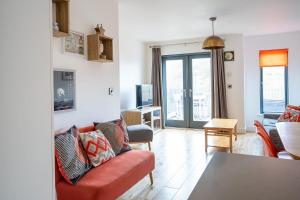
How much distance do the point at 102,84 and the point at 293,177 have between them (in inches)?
106

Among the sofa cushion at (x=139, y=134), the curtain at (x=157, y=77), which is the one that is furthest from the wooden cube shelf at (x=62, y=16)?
the curtain at (x=157, y=77)

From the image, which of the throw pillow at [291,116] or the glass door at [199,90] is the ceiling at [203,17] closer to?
the glass door at [199,90]

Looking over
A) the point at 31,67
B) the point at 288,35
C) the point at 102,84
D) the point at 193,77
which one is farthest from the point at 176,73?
the point at 31,67

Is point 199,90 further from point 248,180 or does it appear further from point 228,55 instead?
point 248,180

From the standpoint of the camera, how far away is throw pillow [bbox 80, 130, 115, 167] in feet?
7.82

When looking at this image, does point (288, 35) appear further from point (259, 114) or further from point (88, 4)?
point (88, 4)

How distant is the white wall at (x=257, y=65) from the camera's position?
19.0 feet

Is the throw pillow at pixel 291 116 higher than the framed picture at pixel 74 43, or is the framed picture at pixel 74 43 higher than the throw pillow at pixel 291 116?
the framed picture at pixel 74 43

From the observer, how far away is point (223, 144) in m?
4.79

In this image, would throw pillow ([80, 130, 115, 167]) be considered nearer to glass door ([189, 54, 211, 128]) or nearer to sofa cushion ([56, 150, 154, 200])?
sofa cushion ([56, 150, 154, 200])

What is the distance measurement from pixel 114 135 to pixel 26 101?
1670 millimetres

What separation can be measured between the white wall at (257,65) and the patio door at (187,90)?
39.6 inches

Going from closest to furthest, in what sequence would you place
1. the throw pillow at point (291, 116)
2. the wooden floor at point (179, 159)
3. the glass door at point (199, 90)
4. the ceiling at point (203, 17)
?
the wooden floor at point (179, 159)
the ceiling at point (203, 17)
the throw pillow at point (291, 116)
the glass door at point (199, 90)

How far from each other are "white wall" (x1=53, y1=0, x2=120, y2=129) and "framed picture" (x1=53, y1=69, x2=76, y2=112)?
0.22 ft
